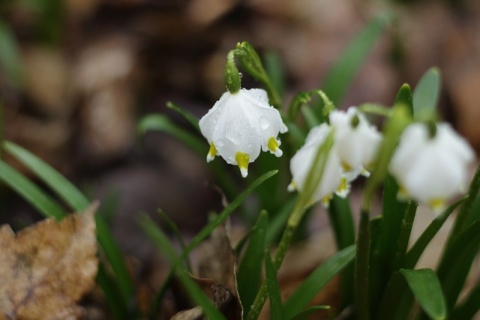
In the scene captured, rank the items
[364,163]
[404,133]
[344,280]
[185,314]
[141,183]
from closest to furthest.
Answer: [404,133]
[364,163]
[185,314]
[344,280]
[141,183]

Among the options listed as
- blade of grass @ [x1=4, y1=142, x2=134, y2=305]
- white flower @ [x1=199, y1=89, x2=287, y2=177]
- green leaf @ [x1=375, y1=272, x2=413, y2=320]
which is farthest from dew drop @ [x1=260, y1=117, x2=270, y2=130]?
blade of grass @ [x1=4, y1=142, x2=134, y2=305]

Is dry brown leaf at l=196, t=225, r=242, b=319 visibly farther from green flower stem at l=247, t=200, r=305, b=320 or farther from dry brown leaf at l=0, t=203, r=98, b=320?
dry brown leaf at l=0, t=203, r=98, b=320

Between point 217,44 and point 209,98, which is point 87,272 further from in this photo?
point 217,44

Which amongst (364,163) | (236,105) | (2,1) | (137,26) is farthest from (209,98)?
(364,163)

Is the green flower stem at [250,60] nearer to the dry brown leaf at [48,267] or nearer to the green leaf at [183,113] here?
the green leaf at [183,113]

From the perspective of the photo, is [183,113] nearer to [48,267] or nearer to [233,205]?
[233,205]

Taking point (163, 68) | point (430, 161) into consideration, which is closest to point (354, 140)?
point (430, 161)

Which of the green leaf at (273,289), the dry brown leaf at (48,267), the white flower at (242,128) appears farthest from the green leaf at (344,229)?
the dry brown leaf at (48,267)
